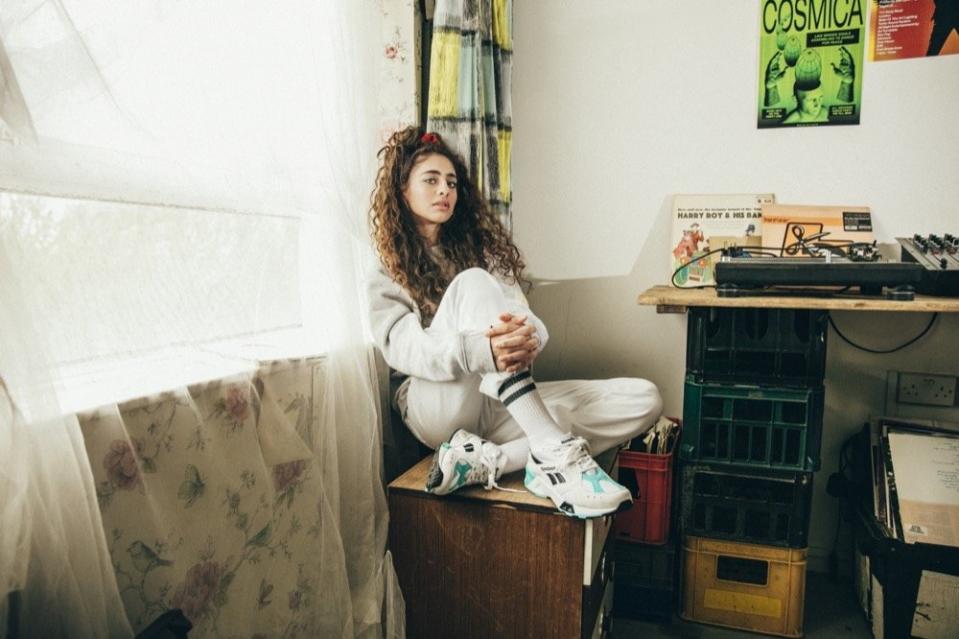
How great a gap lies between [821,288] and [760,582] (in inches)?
30.5

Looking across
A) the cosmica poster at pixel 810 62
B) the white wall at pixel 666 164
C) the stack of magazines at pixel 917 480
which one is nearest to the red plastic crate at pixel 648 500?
the white wall at pixel 666 164

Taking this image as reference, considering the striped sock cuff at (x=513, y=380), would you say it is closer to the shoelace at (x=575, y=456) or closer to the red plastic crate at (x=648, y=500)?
the shoelace at (x=575, y=456)

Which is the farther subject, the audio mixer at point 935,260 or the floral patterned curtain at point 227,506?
the audio mixer at point 935,260

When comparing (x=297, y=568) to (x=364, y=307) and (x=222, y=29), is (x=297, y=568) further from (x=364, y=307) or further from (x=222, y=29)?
(x=222, y=29)

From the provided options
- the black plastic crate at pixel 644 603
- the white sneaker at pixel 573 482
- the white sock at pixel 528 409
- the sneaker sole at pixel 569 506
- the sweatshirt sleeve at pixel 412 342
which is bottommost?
the black plastic crate at pixel 644 603

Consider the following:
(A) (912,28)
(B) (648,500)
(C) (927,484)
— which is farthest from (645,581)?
(A) (912,28)

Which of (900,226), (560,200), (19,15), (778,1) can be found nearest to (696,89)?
(778,1)

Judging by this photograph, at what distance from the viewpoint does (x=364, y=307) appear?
1.35m

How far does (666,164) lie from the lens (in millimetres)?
1917

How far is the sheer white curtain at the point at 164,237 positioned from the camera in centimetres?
66

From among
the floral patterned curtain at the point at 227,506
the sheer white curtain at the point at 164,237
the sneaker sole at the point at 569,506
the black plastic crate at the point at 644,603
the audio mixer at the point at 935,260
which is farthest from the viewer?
the black plastic crate at the point at 644,603

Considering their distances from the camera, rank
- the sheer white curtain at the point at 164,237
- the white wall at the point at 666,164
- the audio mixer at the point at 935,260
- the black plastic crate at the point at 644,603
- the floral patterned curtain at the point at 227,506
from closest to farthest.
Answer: the sheer white curtain at the point at 164,237 < the floral patterned curtain at the point at 227,506 < the audio mixer at the point at 935,260 < the black plastic crate at the point at 644,603 < the white wall at the point at 666,164

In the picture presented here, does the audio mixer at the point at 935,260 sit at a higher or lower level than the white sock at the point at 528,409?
higher

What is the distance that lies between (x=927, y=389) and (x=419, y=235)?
61.7 inches
